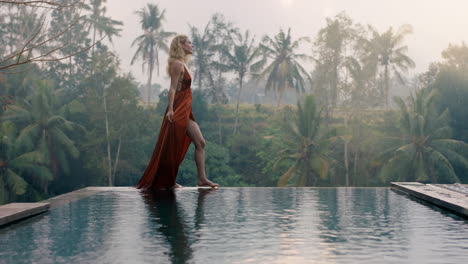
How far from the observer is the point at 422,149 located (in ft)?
106

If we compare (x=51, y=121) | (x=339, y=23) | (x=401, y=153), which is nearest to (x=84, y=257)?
(x=401, y=153)

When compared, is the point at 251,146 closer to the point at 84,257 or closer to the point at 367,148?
the point at 367,148

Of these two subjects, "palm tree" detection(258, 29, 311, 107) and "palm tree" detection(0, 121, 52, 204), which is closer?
"palm tree" detection(0, 121, 52, 204)

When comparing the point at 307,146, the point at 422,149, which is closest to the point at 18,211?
the point at 307,146

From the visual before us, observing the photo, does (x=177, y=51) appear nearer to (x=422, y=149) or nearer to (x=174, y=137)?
(x=174, y=137)

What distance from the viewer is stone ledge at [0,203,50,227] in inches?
181

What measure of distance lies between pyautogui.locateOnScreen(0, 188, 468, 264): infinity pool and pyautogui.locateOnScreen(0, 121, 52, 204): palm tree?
1085 inches

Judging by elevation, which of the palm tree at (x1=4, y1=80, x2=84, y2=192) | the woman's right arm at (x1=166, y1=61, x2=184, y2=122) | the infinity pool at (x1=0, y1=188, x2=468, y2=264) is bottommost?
the infinity pool at (x1=0, y1=188, x2=468, y2=264)

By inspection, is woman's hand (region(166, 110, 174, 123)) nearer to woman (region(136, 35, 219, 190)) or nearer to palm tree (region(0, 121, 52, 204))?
woman (region(136, 35, 219, 190))

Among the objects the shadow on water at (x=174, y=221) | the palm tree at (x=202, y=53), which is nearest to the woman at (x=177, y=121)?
the shadow on water at (x=174, y=221)

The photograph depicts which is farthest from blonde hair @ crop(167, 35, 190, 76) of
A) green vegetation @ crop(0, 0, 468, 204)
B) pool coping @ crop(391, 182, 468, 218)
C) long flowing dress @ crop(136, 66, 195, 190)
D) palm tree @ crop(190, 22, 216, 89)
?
palm tree @ crop(190, 22, 216, 89)

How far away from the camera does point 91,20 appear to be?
47.6 meters

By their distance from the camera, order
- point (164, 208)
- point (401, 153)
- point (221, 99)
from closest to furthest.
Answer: point (164, 208) < point (401, 153) < point (221, 99)

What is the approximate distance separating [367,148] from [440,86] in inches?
216
